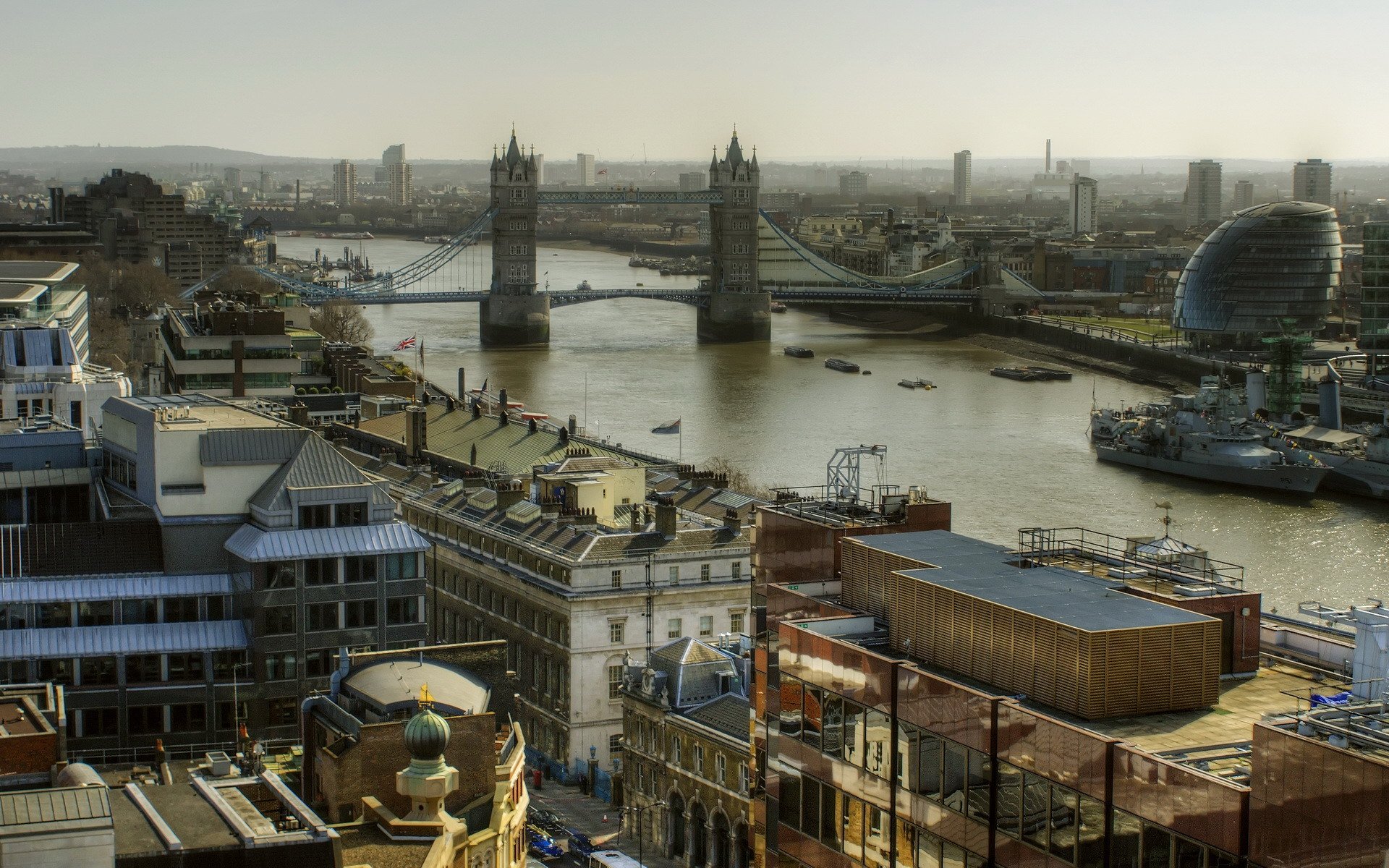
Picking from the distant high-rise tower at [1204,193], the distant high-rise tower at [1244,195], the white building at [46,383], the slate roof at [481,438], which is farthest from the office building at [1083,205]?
the white building at [46,383]

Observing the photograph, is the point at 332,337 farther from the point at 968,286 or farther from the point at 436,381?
the point at 968,286

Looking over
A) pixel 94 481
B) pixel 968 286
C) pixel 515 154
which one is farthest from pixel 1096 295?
pixel 94 481

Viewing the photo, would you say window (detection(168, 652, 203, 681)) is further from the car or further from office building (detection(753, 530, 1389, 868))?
office building (detection(753, 530, 1389, 868))

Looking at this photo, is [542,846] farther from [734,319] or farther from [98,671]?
[734,319]

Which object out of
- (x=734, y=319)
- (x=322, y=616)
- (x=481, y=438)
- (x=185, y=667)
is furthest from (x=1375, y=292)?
(x=185, y=667)

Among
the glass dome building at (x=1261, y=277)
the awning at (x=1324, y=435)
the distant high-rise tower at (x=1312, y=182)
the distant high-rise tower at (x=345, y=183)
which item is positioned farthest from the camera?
the distant high-rise tower at (x=345, y=183)

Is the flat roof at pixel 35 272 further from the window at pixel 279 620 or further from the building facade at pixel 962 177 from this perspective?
the building facade at pixel 962 177
